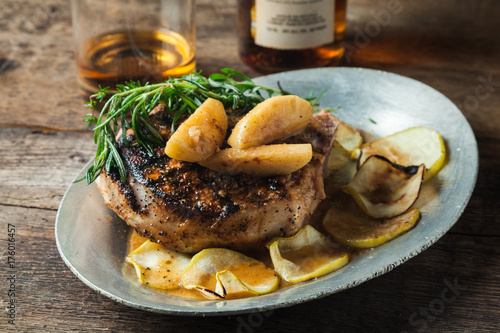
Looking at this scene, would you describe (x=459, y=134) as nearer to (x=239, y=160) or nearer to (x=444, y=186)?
(x=444, y=186)

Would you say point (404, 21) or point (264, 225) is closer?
point (264, 225)

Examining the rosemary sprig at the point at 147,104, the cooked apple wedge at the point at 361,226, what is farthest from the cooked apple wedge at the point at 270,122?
the cooked apple wedge at the point at 361,226

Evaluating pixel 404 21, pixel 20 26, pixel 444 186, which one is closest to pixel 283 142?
pixel 444 186

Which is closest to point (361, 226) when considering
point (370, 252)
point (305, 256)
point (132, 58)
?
point (370, 252)

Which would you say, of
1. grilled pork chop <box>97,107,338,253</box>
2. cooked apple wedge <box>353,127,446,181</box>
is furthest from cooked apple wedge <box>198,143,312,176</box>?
cooked apple wedge <box>353,127,446,181</box>

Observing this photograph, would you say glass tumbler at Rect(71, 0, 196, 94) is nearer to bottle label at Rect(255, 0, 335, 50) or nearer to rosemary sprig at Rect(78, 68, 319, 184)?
bottle label at Rect(255, 0, 335, 50)

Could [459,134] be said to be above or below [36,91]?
above
